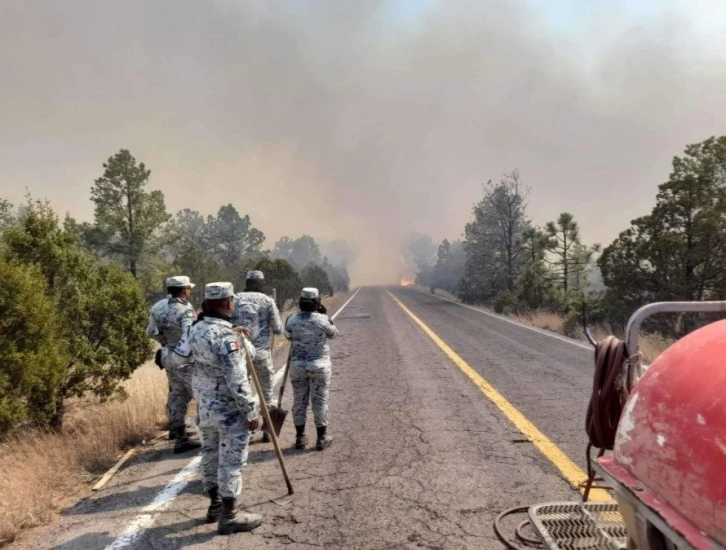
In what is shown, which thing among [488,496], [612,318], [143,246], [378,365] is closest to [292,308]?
Result: [143,246]

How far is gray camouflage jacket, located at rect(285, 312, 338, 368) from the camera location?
550cm

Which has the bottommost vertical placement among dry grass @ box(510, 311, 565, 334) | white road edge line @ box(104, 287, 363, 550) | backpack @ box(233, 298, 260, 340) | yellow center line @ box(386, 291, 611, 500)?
white road edge line @ box(104, 287, 363, 550)

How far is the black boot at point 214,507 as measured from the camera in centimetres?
379

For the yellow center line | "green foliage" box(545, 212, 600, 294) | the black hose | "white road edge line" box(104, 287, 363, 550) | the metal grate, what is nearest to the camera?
the metal grate

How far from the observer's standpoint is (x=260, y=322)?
19.1 feet

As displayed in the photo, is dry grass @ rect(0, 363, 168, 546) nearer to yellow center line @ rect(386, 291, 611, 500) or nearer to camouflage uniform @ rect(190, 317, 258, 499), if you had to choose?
camouflage uniform @ rect(190, 317, 258, 499)

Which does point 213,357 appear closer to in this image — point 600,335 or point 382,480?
point 382,480

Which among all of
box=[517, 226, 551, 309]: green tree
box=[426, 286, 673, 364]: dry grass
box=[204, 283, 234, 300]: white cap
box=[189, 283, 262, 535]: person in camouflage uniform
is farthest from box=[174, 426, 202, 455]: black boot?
box=[517, 226, 551, 309]: green tree

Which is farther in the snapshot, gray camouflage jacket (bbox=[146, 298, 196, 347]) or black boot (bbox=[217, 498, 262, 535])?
gray camouflage jacket (bbox=[146, 298, 196, 347])

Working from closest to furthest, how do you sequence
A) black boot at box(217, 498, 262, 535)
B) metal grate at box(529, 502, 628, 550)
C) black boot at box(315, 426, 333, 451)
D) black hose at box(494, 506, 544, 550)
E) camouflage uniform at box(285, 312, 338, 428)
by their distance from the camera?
metal grate at box(529, 502, 628, 550), black hose at box(494, 506, 544, 550), black boot at box(217, 498, 262, 535), black boot at box(315, 426, 333, 451), camouflage uniform at box(285, 312, 338, 428)

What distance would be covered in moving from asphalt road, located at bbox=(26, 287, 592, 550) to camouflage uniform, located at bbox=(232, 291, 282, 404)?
2.63ft

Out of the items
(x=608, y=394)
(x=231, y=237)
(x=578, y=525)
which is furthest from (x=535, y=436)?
(x=231, y=237)

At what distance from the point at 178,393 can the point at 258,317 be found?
125 cm

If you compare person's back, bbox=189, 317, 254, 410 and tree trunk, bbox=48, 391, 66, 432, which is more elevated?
person's back, bbox=189, 317, 254, 410
